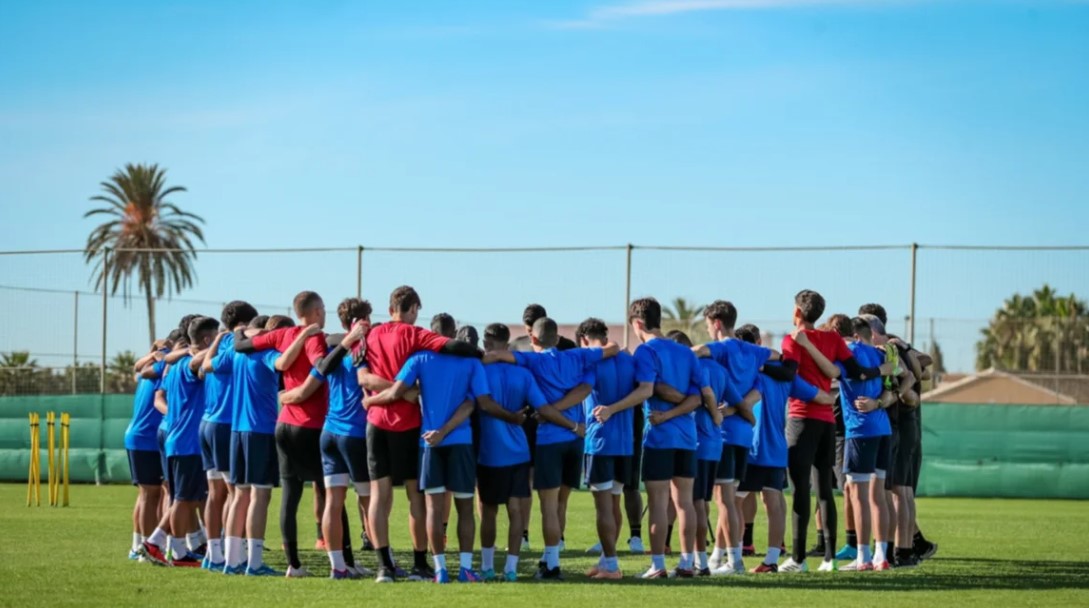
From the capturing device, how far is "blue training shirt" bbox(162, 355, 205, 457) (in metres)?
12.0

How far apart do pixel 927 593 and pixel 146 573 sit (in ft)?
19.6

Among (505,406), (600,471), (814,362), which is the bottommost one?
(600,471)

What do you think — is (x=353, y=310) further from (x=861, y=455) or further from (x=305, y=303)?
(x=861, y=455)

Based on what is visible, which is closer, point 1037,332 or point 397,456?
point 397,456

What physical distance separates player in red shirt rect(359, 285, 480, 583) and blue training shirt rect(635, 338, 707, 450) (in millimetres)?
1350

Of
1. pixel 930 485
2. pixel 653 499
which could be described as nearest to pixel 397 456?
pixel 653 499

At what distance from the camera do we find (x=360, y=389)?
10.7m

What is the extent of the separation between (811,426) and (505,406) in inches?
106

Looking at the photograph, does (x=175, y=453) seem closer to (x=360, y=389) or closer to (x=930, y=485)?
(x=360, y=389)

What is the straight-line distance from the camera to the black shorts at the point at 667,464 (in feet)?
35.8

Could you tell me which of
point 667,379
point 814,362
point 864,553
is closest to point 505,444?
point 667,379

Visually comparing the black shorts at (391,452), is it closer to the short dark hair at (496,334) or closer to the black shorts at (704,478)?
the short dark hair at (496,334)

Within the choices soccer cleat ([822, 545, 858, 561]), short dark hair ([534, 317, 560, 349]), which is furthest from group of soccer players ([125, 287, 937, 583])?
soccer cleat ([822, 545, 858, 561])

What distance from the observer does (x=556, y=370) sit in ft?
35.9
